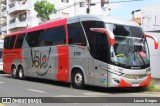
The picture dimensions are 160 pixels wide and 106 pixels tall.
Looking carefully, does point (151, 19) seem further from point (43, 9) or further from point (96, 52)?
point (43, 9)

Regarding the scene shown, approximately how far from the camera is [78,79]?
60.7 feet

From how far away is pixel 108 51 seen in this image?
16.5 meters

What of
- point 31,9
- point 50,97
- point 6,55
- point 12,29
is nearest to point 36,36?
point 6,55

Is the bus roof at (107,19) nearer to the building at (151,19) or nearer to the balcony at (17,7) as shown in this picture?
the building at (151,19)

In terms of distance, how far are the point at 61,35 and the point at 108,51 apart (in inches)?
152

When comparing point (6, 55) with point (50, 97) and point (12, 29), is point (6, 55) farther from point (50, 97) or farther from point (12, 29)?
point (12, 29)

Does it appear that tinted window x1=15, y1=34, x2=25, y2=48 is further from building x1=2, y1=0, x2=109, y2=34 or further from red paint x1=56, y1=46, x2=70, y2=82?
building x1=2, y1=0, x2=109, y2=34

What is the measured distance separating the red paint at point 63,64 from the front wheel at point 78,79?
536mm

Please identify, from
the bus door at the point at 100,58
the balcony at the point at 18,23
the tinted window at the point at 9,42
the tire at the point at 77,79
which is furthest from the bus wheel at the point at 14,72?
the balcony at the point at 18,23

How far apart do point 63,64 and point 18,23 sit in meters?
47.5

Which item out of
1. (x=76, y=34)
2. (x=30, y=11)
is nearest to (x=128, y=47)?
(x=76, y=34)

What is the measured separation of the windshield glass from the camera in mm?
16641

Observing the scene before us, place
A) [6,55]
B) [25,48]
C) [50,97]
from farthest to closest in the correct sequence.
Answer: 1. [6,55]
2. [25,48]
3. [50,97]

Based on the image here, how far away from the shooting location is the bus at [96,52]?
16.6 meters
